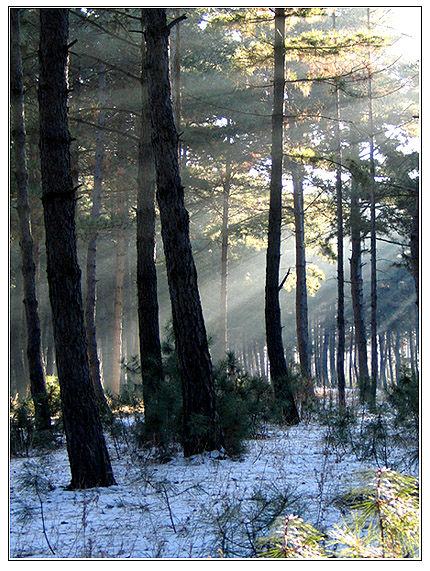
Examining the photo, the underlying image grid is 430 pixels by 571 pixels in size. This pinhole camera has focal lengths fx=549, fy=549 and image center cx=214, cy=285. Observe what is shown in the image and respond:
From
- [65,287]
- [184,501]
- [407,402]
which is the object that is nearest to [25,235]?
[65,287]

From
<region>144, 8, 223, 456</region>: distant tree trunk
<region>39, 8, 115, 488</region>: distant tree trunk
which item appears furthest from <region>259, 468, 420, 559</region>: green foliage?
<region>144, 8, 223, 456</region>: distant tree trunk

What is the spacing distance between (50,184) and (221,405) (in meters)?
3.64

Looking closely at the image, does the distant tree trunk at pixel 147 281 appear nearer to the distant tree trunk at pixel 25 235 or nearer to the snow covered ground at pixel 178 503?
the snow covered ground at pixel 178 503

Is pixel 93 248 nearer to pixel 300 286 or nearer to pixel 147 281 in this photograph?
pixel 300 286

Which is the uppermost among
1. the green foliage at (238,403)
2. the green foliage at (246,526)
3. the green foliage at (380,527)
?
the green foliage at (380,527)

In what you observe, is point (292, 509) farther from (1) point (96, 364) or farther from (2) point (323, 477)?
(1) point (96, 364)

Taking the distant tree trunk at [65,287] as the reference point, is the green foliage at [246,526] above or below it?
below

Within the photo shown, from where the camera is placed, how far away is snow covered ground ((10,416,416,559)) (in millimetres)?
3953

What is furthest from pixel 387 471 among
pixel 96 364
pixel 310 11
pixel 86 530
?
pixel 96 364

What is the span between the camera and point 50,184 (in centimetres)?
585

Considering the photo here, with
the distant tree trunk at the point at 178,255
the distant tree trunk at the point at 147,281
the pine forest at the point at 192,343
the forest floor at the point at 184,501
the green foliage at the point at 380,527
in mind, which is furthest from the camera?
the distant tree trunk at the point at 147,281

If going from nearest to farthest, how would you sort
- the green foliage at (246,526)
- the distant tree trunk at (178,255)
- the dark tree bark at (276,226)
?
the green foliage at (246,526) < the distant tree trunk at (178,255) < the dark tree bark at (276,226)

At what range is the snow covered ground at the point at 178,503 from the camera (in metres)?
3.95

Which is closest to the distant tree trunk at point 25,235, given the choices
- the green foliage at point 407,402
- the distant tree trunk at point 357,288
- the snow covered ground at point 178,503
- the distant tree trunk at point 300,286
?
the snow covered ground at point 178,503
